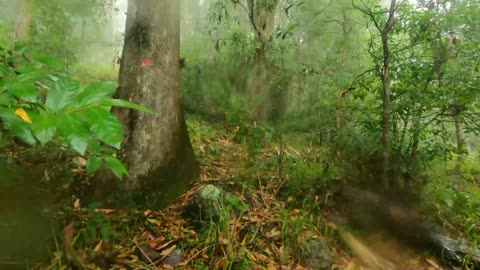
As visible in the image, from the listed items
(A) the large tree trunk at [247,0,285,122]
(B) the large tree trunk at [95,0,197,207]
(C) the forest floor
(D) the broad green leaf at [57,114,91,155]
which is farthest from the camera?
(A) the large tree trunk at [247,0,285,122]

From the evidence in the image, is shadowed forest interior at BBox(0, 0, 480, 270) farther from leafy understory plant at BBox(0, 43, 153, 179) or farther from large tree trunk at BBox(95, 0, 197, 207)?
leafy understory plant at BBox(0, 43, 153, 179)

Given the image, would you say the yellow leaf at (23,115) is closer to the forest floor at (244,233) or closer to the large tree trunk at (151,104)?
the forest floor at (244,233)

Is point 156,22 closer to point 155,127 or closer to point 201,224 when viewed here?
point 155,127

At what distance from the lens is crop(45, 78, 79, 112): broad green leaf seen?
0.84 m

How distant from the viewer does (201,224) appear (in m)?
2.93

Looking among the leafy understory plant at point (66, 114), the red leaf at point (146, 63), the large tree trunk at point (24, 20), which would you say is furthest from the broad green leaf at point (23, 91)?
the large tree trunk at point (24, 20)

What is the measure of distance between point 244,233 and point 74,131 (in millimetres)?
2390

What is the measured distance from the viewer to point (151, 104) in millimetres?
3121

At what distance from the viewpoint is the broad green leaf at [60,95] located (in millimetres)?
844

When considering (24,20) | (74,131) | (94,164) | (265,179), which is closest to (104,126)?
(74,131)

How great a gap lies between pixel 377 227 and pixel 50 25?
288 inches


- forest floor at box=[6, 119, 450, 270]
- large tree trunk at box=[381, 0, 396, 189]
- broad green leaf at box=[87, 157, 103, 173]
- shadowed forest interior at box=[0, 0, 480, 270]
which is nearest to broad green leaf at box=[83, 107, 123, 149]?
broad green leaf at box=[87, 157, 103, 173]

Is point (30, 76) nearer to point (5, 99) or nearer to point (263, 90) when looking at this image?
point (5, 99)

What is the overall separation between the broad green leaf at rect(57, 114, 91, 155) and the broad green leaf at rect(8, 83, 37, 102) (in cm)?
11
